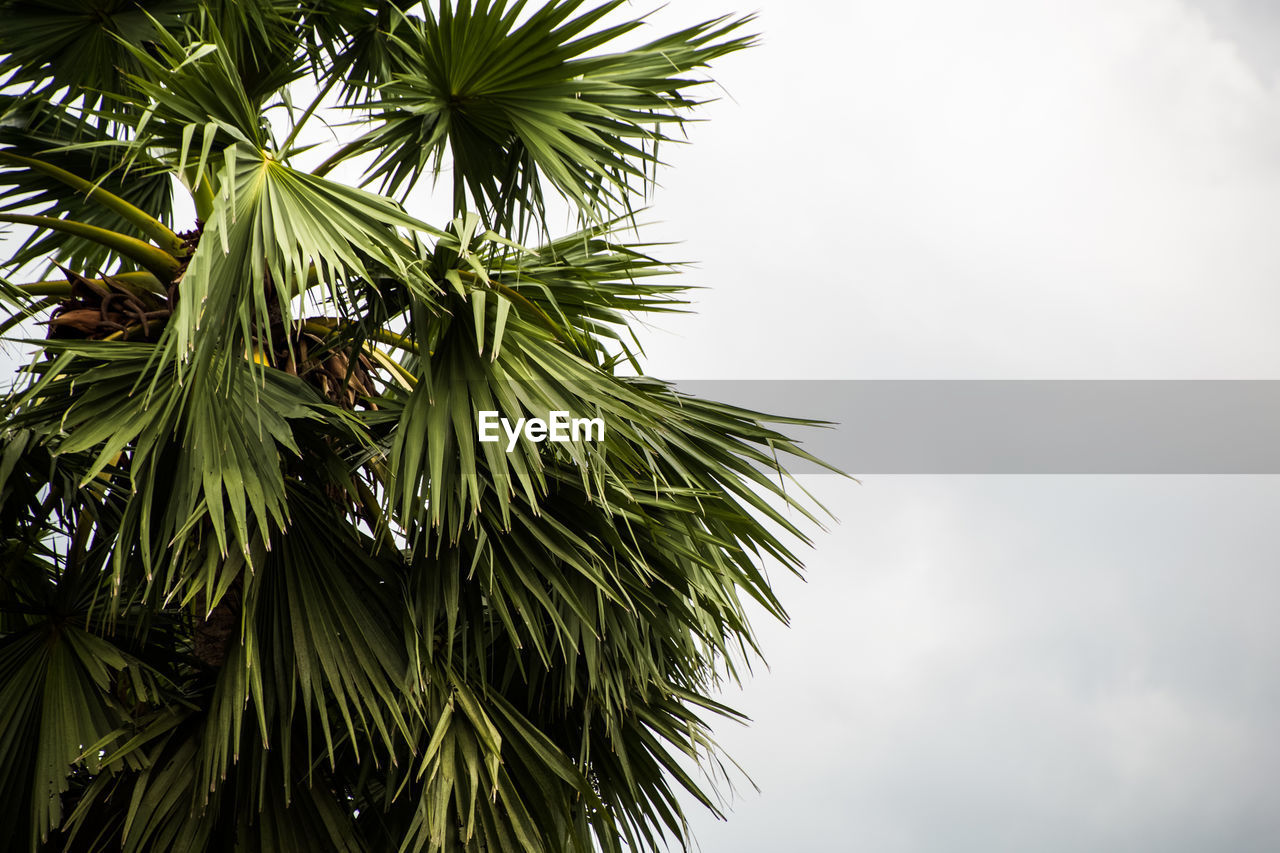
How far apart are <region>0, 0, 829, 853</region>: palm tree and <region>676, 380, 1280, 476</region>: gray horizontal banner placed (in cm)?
37

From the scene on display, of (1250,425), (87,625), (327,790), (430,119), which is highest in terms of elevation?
(1250,425)

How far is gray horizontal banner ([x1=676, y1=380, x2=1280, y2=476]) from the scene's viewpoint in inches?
146

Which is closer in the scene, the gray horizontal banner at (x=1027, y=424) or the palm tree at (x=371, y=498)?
the palm tree at (x=371, y=498)

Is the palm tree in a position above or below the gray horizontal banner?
below

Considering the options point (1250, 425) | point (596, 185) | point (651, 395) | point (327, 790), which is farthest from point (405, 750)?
point (1250, 425)

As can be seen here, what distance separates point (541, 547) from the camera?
3.05 metres

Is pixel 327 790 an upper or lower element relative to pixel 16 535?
lower

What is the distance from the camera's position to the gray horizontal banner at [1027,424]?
12.2ft

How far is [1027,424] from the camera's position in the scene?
13.0 feet

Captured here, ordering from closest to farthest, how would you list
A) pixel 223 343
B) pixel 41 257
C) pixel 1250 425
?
pixel 223 343
pixel 1250 425
pixel 41 257

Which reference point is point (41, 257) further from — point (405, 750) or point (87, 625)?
point (405, 750)

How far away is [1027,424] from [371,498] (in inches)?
89.3

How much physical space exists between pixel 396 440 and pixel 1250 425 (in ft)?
10.7

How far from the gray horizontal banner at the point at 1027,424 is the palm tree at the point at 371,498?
371mm
